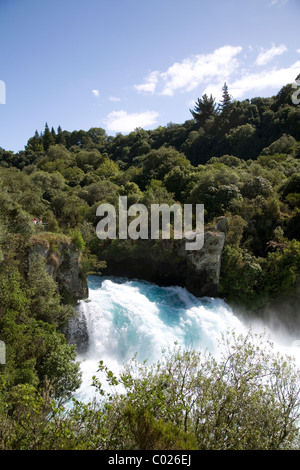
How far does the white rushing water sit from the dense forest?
1.53 meters

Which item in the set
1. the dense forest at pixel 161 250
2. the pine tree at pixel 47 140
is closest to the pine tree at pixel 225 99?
the dense forest at pixel 161 250

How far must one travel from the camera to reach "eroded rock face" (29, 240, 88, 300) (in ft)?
56.1

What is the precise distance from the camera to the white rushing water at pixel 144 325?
55.7 feet

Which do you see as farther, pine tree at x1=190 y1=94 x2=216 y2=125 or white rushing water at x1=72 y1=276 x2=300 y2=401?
pine tree at x1=190 y1=94 x2=216 y2=125

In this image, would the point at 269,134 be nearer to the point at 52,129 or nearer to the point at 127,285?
the point at 127,285

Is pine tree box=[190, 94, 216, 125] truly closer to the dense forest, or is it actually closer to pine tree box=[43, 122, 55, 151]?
the dense forest

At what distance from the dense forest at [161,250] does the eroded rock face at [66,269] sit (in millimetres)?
525

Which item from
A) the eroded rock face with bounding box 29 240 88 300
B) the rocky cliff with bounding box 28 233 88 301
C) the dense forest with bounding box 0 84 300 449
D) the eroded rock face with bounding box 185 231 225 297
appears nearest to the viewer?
the dense forest with bounding box 0 84 300 449

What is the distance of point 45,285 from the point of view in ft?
50.4

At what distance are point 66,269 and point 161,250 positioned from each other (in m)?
9.79

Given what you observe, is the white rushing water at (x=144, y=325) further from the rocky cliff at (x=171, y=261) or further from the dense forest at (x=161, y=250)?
the rocky cliff at (x=171, y=261)

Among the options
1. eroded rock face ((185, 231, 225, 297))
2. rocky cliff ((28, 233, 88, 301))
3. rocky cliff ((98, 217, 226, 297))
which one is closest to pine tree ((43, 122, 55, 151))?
rocky cliff ((98, 217, 226, 297))

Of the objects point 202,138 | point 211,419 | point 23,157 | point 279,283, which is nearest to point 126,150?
point 202,138

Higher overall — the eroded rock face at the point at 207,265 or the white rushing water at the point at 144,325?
the eroded rock face at the point at 207,265
